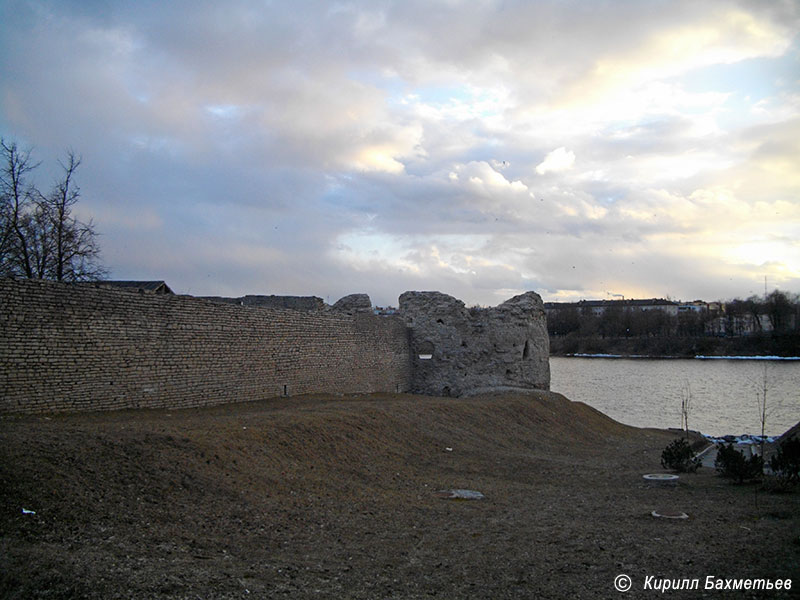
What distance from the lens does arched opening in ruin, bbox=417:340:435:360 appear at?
77.4 ft

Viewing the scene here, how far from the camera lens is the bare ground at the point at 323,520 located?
494cm

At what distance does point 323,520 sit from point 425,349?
16708 millimetres

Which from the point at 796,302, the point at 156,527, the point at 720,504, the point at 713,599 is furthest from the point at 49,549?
the point at 796,302

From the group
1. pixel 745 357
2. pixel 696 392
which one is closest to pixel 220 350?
pixel 696 392

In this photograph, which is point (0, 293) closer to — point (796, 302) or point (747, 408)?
point (747, 408)

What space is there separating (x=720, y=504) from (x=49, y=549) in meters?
7.99

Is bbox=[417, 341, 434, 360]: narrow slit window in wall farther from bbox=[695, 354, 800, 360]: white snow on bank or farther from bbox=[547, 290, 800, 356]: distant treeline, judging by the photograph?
bbox=[547, 290, 800, 356]: distant treeline

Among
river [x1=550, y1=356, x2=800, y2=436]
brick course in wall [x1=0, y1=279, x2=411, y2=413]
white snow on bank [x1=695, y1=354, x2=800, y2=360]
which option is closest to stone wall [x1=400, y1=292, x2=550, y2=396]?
brick course in wall [x1=0, y1=279, x2=411, y2=413]

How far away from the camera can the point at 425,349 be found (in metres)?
23.8

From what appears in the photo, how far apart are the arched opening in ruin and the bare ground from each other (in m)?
12.0

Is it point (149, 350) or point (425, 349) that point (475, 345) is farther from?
point (149, 350)

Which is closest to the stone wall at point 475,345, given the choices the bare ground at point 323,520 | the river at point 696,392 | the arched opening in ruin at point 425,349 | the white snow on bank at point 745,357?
the arched opening in ruin at point 425,349

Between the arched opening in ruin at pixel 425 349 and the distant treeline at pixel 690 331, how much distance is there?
180 feet

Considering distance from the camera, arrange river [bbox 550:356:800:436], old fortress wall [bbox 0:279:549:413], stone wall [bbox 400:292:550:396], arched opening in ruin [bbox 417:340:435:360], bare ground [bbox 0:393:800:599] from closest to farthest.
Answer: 1. bare ground [bbox 0:393:800:599]
2. old fortress wall [bbox 0:279:549:413]
3. stone wall [bbox 400:292:550:396]
4. arched opening in ruin [bbox 417:340:435:360]
5. river [bbox 550:356:800:436]
